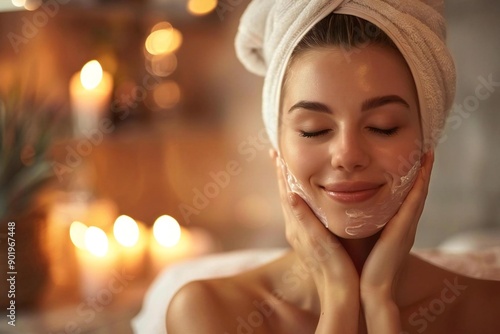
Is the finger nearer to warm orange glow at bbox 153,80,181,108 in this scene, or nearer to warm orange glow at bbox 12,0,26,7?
warm orange glow at bbox 12,0,26,7

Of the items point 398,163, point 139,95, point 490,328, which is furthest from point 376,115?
point 139,95

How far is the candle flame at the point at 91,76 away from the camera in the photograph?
1.16 m

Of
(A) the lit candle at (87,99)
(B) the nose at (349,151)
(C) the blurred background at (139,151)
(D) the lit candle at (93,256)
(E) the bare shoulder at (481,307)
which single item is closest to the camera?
(B) the nose at (349,151)

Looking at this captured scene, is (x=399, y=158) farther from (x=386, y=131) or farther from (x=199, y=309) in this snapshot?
(x=199, y=309)

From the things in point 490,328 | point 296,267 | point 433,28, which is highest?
point 433,28

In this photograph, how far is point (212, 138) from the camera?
1285 mm

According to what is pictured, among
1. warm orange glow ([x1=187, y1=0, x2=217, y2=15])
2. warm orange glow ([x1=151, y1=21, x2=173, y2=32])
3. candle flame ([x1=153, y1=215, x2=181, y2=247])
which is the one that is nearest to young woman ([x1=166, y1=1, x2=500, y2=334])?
candle flame ([x1=153, y1=215, x2=181, y2=247])

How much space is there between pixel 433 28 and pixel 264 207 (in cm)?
65

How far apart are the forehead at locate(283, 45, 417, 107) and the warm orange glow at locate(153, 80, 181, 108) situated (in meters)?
0.78

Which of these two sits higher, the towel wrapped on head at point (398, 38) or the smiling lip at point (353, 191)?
the towel wrapped on head at point (398, 38)

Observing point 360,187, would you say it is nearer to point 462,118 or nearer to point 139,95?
point 462,118

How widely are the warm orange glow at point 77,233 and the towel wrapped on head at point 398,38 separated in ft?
1.49

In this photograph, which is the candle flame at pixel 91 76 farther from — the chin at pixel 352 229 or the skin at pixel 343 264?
the chin at pixel 352 229

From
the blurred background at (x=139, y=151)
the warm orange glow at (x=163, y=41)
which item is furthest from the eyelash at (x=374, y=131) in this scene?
the warm orange glow at (x=163, y=41)
